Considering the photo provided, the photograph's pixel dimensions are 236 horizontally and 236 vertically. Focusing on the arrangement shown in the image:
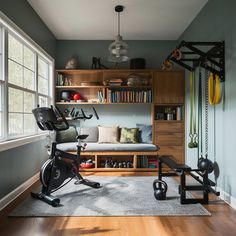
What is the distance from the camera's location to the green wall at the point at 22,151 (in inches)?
108

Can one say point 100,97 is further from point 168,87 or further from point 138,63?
point 168,87

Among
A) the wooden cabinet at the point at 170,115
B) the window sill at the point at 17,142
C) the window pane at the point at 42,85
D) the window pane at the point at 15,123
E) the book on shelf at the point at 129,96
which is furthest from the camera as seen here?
the book on shelf at the point at 129,96

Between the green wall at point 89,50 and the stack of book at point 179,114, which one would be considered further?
the green wall at point 89,50

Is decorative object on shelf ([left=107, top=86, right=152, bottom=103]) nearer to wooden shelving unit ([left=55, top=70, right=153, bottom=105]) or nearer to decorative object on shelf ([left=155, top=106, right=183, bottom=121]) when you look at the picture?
wooden shelving unit ([left=55, top=70, right=153, bottom=105])

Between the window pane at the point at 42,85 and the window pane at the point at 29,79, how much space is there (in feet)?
Answer: 1.12

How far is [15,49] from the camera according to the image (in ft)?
10.6

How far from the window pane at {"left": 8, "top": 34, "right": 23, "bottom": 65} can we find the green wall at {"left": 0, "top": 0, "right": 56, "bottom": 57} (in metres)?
0.22

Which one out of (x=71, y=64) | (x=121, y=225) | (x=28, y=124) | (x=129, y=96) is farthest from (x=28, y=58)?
(x=121, y=225)

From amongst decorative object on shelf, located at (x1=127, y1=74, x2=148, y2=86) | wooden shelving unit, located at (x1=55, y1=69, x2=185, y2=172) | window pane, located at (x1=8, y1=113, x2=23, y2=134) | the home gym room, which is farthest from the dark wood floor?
decorative object on shelf, located at (x1=127, y1=74, x2=148, y2=86)

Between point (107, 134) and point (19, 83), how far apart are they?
216 centimetres

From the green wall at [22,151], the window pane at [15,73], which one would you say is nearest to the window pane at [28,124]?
the green wall at [22,151]

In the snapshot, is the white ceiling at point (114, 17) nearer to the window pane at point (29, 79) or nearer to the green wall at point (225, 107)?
the green wall at point (225, 107)

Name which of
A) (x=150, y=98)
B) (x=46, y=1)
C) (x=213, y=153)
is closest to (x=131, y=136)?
(x=150, y=98)

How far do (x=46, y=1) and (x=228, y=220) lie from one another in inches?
156
